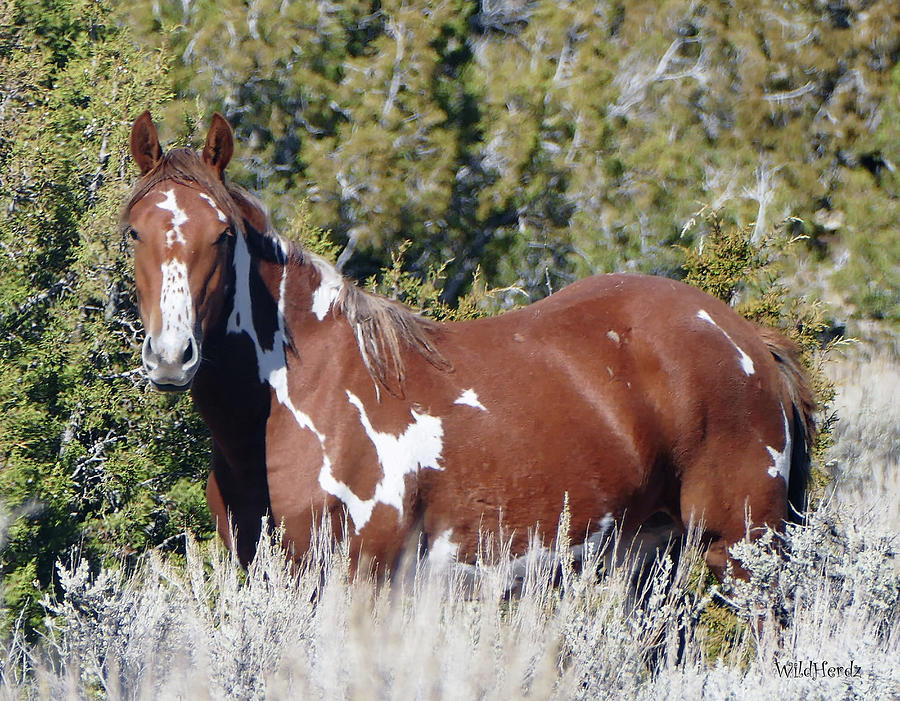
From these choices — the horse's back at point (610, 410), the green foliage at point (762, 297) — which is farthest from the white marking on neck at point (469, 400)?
the green foliage at point (762, 297)

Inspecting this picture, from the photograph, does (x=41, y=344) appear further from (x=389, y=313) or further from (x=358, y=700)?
(x=358, y=700)

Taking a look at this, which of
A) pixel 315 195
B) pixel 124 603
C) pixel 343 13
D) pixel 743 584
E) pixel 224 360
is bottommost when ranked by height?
pixel 743 584

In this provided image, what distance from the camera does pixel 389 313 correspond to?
149 inches

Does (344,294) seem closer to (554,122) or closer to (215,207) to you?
(215,207)

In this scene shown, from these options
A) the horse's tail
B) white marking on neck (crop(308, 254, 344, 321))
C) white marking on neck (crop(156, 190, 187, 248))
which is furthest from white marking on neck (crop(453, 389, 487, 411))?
the horse's tail

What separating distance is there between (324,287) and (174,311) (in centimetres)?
75

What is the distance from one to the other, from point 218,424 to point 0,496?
121cm

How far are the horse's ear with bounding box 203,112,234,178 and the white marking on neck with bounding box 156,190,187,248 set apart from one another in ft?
0.98

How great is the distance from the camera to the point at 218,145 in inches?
141

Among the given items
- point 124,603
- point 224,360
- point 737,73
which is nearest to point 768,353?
point 224,360

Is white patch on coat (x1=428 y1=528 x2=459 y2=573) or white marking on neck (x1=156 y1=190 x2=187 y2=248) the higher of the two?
white marking on neck (x1=156 y1=190 x2=187 y2=248)

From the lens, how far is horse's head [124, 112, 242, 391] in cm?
→ 309

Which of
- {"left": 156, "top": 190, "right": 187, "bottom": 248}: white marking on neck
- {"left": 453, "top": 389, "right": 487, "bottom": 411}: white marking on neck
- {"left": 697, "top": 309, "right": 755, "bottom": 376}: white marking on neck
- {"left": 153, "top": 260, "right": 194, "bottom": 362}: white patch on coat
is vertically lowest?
{"left": 453, "top": 389, "right": 487, "bottom": 411}: white marking on neck

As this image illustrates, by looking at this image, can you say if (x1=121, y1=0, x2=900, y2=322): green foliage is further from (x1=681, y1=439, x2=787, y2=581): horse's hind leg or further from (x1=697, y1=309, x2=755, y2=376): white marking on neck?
(x1=681, y1=439, x2=787, y2=581): horse's hind leg
